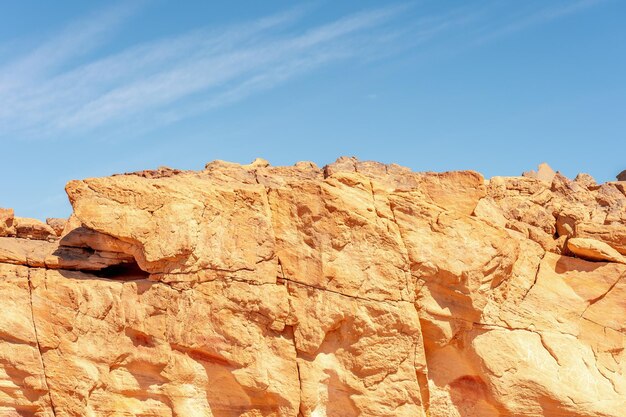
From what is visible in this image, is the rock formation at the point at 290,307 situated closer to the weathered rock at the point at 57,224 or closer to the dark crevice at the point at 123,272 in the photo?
the dark crevice at the point at 123,272

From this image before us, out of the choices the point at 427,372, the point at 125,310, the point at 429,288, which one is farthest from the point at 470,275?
the point at 125,310

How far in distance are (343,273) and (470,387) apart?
9.78 feet

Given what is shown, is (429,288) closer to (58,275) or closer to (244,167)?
(244,167)

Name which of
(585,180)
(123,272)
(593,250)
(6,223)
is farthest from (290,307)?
(585,180)

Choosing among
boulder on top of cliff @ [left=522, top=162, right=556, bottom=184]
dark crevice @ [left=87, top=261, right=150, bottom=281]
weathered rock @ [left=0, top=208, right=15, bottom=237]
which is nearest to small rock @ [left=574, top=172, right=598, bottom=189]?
boulder on top of cliff @ [left=522, top=162, right=556, bottom=184]

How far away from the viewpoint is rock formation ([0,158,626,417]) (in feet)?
40.0

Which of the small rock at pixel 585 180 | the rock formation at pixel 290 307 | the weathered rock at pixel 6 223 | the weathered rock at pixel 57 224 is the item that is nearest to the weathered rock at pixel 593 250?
the rock formation at pixel 290 307

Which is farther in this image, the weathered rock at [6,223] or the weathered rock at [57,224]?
the weathered rock at [57,224]

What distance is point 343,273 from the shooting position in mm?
12883

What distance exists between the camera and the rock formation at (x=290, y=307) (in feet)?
40.0

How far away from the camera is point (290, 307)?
12812 mm

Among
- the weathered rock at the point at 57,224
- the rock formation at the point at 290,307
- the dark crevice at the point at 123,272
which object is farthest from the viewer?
the weathered rock at the point at 57,224

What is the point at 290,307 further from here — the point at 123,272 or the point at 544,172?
the point at 544,172

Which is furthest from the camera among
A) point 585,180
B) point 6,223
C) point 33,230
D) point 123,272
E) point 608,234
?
point 585,180
